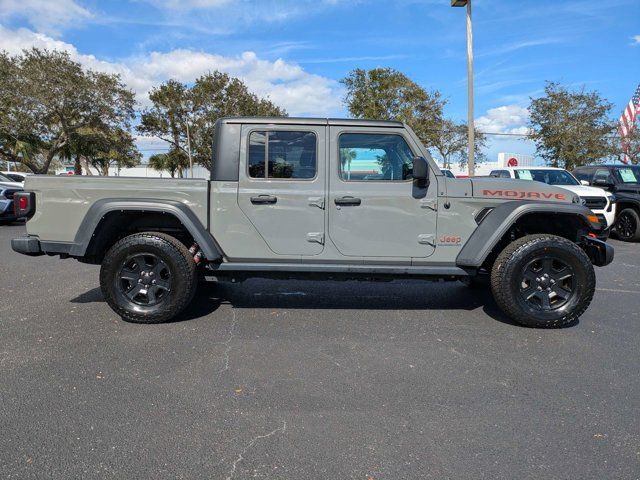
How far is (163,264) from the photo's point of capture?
454cm

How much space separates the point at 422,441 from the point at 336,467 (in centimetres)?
54

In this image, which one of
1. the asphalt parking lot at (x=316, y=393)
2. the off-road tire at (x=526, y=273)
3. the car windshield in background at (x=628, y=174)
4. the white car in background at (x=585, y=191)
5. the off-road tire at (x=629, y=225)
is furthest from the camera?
the car windshield in background at (x=628, y=174)

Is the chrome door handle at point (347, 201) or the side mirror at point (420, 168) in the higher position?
the side mirror at point (420, 168)

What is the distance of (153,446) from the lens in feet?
8.34

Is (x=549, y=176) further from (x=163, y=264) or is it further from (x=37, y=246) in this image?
(x=37, y=246)

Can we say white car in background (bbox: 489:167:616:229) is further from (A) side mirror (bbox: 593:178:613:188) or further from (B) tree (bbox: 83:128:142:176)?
(B) tree (bbox: 83:128:142:176)

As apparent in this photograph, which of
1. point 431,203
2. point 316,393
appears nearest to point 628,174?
point 431,203

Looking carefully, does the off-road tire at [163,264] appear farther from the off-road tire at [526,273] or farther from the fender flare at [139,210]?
the off-road tire at [526,273]

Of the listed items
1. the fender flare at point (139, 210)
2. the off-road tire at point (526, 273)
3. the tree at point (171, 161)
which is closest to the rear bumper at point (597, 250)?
the off-road tire at point (526, 273)

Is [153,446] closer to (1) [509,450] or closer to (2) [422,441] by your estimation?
(2) [422,441]

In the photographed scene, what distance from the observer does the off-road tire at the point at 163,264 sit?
4.44 meters

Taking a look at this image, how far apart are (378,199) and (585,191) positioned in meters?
7.96

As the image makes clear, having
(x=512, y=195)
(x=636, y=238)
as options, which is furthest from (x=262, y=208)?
(x=636, y=238)

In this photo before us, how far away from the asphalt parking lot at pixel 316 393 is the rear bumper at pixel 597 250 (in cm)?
63
